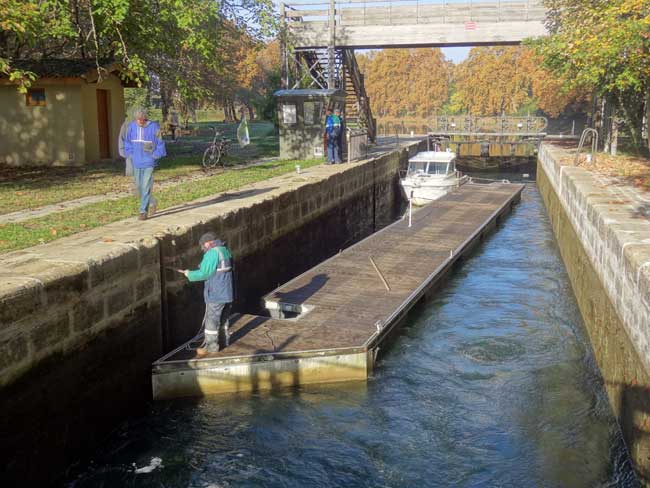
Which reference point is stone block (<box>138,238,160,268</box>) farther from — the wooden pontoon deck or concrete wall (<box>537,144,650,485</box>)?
concrete wall (<box>537,144,650,485</box>)

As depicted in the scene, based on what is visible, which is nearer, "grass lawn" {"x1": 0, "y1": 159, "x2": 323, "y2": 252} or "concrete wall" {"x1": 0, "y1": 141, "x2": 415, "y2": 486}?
"concrete wall" {"x1": 0, "y1": 141, "x2": 415, "y2": 486}

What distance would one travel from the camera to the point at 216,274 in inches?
366

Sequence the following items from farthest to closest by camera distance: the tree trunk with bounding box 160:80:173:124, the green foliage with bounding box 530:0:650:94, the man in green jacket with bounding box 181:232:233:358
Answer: the tree trunk with bounding box 160:80:173:124 < the green foliage with bounding box 530:0:650:94 < the man in green jacket with bounding box 181:232:233:358

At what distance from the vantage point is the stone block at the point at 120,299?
901cm

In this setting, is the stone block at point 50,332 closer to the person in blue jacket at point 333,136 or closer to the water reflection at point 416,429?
the water reflection at point 416,429

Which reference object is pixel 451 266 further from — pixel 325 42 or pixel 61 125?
pixel 325 42

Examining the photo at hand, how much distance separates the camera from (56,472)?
25.5ft

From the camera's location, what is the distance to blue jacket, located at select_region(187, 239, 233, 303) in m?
9.19

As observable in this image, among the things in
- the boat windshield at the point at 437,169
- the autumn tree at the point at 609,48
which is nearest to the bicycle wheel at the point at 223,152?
the boat windshield at the point at 437,169

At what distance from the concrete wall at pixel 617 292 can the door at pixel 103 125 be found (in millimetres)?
14177

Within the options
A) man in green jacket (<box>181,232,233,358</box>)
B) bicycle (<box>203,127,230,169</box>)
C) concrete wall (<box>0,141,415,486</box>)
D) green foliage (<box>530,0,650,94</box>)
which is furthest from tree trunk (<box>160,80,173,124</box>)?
man in green jacket (<box>181,232,233,358</box>)

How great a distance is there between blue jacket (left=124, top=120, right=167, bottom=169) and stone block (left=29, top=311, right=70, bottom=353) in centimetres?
422

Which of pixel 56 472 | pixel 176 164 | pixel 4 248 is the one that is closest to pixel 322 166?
pixel 176 164

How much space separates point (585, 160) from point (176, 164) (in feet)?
45.5
